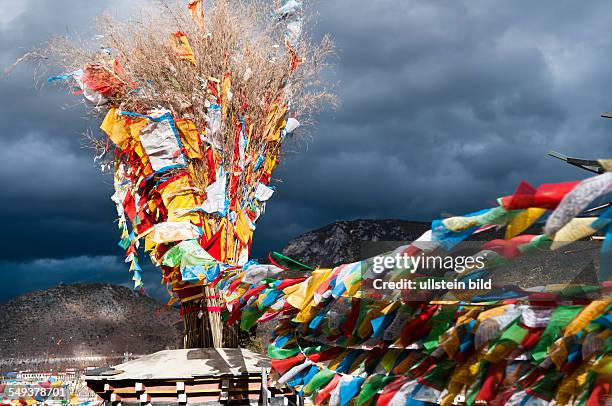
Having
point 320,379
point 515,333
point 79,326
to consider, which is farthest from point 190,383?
point 79,326

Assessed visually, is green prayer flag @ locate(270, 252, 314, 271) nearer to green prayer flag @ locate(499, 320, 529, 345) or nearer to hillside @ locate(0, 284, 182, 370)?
green prayer flag @ locate(499, 320, 529, 345)

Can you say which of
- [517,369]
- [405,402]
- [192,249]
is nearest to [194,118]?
[192,249]

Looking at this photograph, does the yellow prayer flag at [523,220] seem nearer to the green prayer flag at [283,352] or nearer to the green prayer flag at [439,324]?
Result: the green prayer flag at [439,324]

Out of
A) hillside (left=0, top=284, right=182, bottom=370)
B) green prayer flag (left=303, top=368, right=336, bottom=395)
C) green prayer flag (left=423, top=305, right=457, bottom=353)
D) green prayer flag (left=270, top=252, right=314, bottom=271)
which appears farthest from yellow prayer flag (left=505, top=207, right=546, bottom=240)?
hillside (left=0, top=284, right=182, bottom=370)

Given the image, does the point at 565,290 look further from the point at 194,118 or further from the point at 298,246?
the point at 298,246

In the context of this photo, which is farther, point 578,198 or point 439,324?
point 439,324

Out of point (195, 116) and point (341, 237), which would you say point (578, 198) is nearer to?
point (195, 116)

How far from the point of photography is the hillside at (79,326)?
28562 mm

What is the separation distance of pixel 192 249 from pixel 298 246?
2740 cm

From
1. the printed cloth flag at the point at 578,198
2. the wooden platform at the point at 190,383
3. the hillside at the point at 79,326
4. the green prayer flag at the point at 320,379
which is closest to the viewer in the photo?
the printed cloth flag at the point at 578,198

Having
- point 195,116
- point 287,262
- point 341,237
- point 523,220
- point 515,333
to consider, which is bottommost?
point 515,333

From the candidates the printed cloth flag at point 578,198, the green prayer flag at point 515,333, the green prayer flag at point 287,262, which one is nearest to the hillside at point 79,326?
the green prayer flag at point 287,262

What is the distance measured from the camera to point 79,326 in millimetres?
30719

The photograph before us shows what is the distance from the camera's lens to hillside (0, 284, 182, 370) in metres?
28.6
